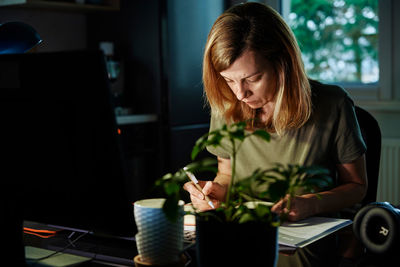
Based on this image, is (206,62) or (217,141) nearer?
(217,141)

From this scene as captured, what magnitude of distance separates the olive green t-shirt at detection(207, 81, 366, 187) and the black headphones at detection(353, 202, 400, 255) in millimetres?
492

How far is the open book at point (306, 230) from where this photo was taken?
1.05 m

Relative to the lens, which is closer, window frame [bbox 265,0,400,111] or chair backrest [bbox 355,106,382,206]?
chair backrest [bbox 355,106,382,206]

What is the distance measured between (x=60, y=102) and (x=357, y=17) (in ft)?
9.18

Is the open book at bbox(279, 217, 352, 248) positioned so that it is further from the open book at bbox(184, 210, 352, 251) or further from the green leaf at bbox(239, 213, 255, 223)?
the green leaf at bbox(239, 213, 255, 223)

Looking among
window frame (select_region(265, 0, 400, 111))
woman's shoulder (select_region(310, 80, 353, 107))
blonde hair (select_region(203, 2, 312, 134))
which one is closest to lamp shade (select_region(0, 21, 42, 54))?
blonde hair (select_region(203, 2, 312, 134))

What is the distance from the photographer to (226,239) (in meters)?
0.77

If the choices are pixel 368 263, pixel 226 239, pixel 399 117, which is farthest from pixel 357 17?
pixel 226 239

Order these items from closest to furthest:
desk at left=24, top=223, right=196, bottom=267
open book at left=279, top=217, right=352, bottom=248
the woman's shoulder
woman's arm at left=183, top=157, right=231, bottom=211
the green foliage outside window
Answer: desk at left=24, top=223, right=196, bottom=267 → open book at left=279, top=217, right=352, bottom=248 → woman's arm at left=183, top=157, right=231, bottom=211 → the woman's shoulder → the green foliage outside window

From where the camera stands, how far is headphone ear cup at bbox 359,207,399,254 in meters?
0.96

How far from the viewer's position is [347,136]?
151 centimetres

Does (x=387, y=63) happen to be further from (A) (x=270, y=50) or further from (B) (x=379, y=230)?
(B) (x=379, y=230)

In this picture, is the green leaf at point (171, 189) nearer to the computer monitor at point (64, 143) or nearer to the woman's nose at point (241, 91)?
the computer monitor at point (64, 143)

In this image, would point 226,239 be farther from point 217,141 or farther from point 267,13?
point 267,13
